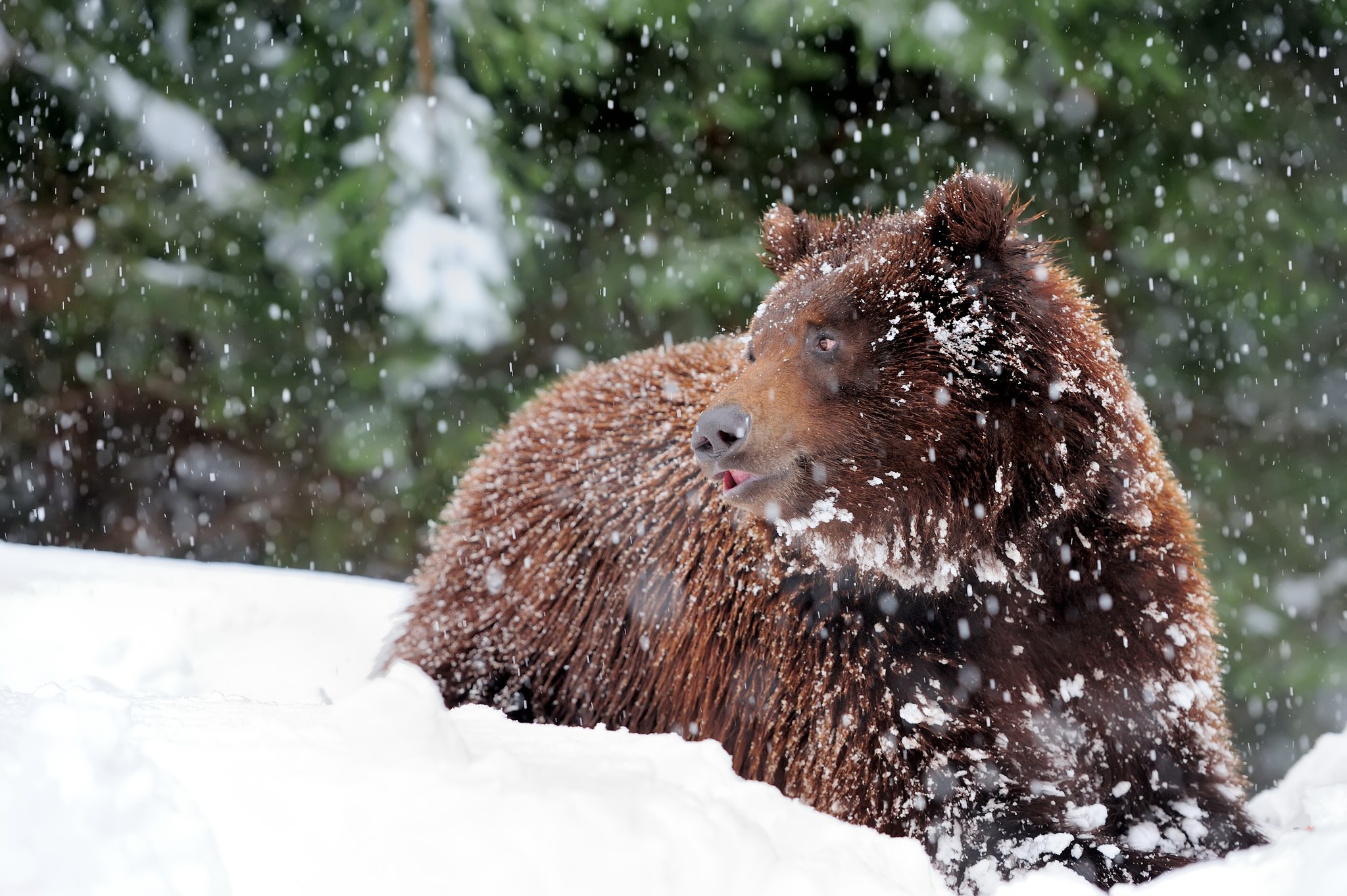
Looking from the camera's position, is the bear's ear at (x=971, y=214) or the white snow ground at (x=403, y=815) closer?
the white snow ground at (x=403, y=815)

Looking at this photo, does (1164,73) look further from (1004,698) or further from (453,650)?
(453,650)

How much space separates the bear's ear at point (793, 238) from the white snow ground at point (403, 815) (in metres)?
1.43

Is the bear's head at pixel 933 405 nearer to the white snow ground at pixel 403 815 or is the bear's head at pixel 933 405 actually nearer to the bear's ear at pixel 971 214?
the bear's ear at pixel 971 214

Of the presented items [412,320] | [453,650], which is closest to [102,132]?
[412,320]

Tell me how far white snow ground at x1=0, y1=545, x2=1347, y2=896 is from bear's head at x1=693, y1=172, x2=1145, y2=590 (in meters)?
0.76

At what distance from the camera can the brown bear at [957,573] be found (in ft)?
7.93

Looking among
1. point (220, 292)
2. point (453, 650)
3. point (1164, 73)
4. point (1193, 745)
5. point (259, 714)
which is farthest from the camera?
point (220, 292)

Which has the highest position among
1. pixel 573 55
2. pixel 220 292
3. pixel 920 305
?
pixel 573 55

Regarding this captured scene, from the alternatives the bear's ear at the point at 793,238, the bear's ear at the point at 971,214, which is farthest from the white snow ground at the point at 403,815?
the bear's ear at the point at 793,238

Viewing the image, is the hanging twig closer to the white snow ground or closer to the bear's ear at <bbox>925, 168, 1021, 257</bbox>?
the bear's ear at <bbox>925, 168, 1021, 257</bbox>

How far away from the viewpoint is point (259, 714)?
183cm

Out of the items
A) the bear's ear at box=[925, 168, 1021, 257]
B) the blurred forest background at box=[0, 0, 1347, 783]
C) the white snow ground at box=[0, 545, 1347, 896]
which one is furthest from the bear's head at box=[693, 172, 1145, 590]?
the blurred forest background at box=[0, 0, 1347, 783]

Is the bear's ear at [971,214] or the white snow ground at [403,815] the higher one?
the bear's ear at [971,214]

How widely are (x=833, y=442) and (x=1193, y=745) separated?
1234 mm
